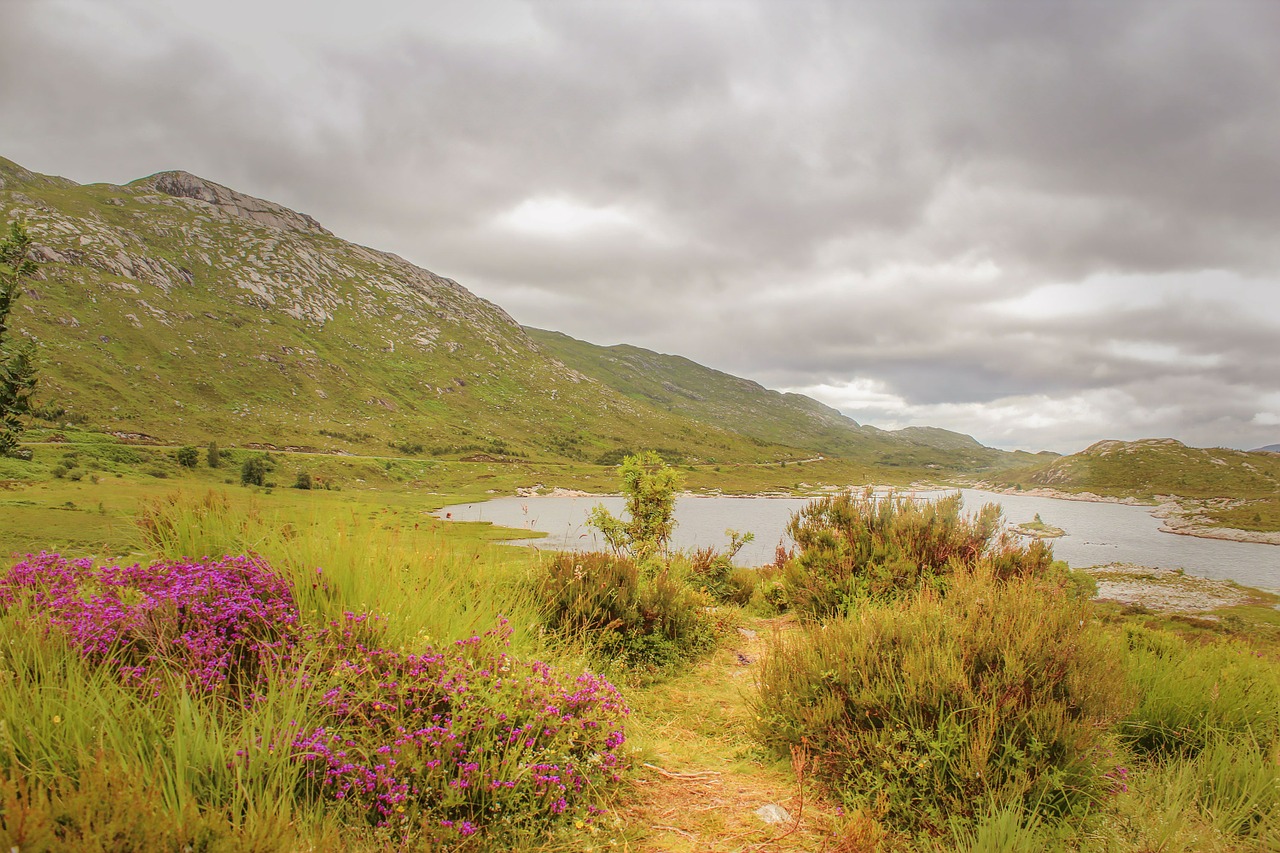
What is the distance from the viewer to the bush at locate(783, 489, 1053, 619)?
9008 millimetres

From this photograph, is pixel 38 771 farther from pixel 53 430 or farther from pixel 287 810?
pixel 53 430

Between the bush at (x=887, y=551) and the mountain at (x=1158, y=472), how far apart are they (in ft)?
540

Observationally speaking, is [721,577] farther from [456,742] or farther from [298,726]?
[298,726]

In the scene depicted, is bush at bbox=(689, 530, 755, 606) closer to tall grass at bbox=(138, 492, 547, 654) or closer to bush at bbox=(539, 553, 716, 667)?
bush at bbox=(539, 553, 716, 667)

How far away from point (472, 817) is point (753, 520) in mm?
63136

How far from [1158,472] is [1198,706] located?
202483 mm

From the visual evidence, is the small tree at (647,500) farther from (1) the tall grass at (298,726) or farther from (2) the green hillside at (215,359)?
(2) the green hillside at (215,359)

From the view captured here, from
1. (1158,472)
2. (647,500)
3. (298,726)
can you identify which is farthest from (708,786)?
(1158,472)

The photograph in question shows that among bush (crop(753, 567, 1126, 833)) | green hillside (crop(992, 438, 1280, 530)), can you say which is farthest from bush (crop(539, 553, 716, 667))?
green hillside (crop(992, 438, 1280, 530))

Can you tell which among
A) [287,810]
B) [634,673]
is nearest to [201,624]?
[287,810]

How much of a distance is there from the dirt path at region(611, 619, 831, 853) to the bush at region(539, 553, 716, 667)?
796 millimetres

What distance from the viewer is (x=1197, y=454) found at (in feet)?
548

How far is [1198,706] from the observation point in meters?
4.76

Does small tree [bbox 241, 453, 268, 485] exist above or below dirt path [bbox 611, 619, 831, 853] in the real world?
below
